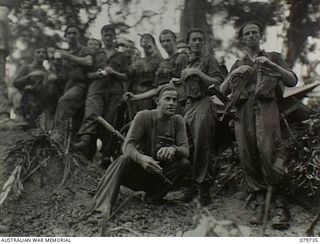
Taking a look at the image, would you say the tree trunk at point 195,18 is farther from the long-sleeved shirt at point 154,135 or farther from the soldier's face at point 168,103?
the long-sleeved shirt at point 154,135

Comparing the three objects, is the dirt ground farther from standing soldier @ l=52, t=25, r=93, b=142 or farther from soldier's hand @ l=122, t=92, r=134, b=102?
soldier's hand @ l=122, t=92, r=134, b=102

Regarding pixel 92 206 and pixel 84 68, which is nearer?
pixel 92 206

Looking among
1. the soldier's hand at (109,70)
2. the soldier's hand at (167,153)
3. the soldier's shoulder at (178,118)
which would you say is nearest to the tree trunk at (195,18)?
the soldier's hand at (109,70)

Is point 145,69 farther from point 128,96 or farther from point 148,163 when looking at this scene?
point 148,163

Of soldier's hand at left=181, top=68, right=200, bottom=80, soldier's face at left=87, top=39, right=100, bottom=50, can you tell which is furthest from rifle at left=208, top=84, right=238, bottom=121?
soldier's face at left=87, top=39, right=100, bottom=50

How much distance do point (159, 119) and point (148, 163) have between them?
61cm

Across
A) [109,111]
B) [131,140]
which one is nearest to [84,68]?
[109,111]

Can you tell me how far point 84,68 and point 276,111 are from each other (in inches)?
97.7

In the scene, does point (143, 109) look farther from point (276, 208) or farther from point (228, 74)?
point (276, 208)

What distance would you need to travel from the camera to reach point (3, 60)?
8.60 meters

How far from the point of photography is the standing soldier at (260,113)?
774 centimetres

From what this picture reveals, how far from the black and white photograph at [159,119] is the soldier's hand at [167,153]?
0.09 ft

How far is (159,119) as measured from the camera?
7883 mm

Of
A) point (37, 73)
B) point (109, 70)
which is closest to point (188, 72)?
point (109, 70)
